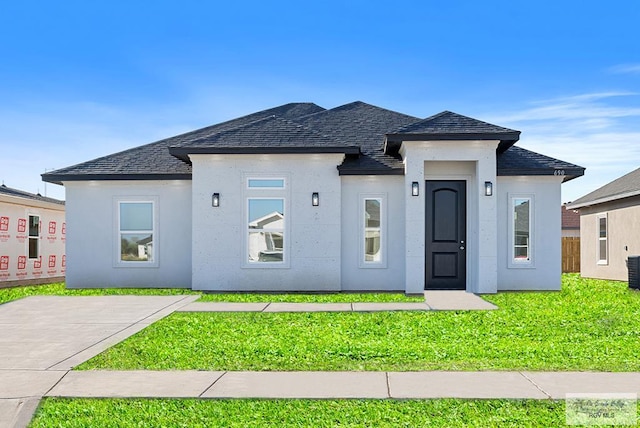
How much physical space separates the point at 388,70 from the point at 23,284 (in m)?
15.1

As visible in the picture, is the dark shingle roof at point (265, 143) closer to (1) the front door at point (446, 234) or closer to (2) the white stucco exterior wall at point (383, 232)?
(2) the white stucco exterior wall at point (383, 232)

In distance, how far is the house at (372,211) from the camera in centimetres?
1409

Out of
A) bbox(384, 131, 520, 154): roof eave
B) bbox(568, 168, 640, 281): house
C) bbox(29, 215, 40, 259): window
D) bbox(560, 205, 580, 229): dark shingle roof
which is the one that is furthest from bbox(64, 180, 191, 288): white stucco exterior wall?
bbox(560, 205, 580, 229): dark shingle roof

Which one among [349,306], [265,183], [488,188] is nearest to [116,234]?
[265,183]

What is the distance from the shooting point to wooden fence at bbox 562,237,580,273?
88.1ft

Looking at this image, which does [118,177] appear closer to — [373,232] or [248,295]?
[248,295]

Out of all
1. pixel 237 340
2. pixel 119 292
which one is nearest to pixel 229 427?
pixel 237 340

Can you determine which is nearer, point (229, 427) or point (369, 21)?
point (229, 427)

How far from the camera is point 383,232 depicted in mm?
14828

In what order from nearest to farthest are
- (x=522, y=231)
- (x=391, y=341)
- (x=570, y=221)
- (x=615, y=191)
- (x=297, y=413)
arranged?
(x=297, y=413) → (x=391, y=341) → (x=522, y=231) → (x=615, y=191) → (x=570, y=221)

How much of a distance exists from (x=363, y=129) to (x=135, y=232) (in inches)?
297

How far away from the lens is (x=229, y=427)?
15.3 ft


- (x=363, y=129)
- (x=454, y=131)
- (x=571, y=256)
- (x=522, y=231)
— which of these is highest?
(x=363, y=129)

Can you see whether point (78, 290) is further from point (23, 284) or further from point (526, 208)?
point (526, 208)
